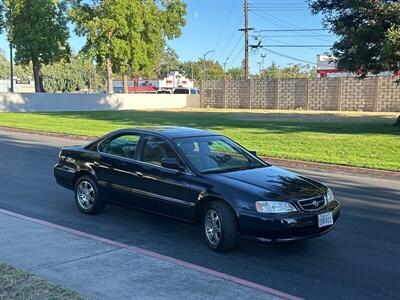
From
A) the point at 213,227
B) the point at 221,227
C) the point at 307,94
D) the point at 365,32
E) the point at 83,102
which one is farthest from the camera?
the point at 83,102

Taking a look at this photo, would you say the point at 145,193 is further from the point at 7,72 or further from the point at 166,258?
the point at 7,72

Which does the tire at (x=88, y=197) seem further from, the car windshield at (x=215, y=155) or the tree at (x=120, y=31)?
the tree at (x=120, y=31)

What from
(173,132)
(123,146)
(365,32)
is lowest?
(123,146)

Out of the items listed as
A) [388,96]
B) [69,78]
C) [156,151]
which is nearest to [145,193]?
[156,151]

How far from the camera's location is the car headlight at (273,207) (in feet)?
18.8

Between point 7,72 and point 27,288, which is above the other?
point 7,72

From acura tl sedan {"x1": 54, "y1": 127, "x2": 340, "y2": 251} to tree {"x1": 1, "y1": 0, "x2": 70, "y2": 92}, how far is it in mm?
38124

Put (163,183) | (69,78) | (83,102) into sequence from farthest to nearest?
(69,78)
(83,102)
(163,183)

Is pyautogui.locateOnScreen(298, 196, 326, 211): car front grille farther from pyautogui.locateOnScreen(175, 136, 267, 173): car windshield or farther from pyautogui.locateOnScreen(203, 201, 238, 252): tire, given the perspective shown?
pyautogui.locateOnScreen(175, 136, 267, 173): car windshield

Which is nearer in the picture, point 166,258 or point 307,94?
point 166,258

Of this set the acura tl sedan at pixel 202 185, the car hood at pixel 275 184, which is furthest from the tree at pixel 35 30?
the car hood at pixel 275 184

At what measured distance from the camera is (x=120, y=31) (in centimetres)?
4944

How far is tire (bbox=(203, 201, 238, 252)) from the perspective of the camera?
233 inches

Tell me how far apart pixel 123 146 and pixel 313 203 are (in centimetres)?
290
